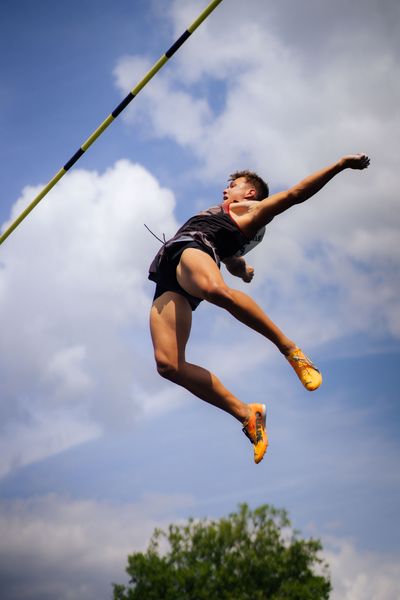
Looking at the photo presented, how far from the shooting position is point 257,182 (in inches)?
272

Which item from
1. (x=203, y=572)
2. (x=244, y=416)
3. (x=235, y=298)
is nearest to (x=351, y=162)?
(x=235, y=298)

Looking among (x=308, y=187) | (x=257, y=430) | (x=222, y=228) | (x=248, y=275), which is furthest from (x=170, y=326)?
(x=308, y=187)

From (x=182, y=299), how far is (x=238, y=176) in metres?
1.41

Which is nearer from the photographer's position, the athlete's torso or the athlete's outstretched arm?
the athlete's outstretched arm

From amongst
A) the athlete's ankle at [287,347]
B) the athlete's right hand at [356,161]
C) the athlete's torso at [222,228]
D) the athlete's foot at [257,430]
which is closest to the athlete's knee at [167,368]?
the athlete's foot at [257,430]

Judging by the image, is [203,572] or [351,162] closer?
[351,162]

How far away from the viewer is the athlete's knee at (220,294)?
18.4 ft

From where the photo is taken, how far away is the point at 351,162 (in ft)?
18.9

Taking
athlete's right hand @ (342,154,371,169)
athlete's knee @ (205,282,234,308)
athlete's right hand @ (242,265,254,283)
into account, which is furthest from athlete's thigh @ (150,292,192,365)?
athlete's right hand @ (342,154,371,169)

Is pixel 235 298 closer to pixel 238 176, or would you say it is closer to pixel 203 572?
pixel 238 176

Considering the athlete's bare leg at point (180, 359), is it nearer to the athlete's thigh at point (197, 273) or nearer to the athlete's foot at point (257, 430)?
the athlete's foot at point (257, 430)

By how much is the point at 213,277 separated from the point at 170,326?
2.60ft

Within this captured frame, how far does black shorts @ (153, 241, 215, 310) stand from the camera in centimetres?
615

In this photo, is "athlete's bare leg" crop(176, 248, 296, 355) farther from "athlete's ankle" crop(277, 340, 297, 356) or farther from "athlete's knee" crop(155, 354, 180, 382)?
"athlete's knee" crop(155, 354, 180, 382)
